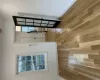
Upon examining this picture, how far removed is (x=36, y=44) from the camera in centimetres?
369

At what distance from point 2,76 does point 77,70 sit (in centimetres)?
232

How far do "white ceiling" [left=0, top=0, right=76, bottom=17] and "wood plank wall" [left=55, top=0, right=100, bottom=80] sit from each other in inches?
10.6

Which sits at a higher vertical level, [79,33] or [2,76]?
[79,33]

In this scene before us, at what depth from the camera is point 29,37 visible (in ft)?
12.4

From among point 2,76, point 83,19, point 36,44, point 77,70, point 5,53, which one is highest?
point 83,19

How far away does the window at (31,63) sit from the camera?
354 centimetres

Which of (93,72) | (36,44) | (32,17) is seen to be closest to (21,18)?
(32,17)

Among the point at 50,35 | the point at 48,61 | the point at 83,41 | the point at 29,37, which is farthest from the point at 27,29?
the point at 83,41

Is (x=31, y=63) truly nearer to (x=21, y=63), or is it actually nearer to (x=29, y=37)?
(x=21, y=63)

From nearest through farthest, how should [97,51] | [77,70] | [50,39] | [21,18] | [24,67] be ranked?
[97,51] → [77,70] → [21,18] → [24,67] → [50,39]

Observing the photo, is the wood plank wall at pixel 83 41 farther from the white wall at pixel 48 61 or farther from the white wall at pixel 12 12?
the white wall at pixel 48 61

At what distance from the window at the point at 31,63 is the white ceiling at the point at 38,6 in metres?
1.52

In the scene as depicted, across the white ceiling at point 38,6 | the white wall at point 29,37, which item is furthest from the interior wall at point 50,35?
the white ceiling at point 38,6

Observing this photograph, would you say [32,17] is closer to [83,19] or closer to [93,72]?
[83,19]
